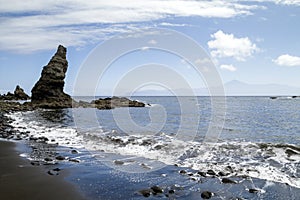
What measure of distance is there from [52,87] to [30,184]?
59.8 metres

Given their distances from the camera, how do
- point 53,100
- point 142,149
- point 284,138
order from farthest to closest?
point 53,100 → point 284,138 → point 142,149

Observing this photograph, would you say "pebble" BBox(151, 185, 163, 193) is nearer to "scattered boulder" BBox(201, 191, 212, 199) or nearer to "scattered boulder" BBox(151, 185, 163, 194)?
"scattered boulder" BBox(151, 185, 163, 194)

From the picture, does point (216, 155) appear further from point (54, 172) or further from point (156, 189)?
point (54, 172)

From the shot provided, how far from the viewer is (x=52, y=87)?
214ft

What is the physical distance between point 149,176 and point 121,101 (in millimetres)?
73242

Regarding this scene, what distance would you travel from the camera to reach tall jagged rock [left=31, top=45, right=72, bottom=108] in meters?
64.4

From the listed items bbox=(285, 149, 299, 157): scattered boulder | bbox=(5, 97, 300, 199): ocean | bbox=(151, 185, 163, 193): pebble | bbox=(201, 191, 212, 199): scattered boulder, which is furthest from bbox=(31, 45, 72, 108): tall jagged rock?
bbox=(201, 191, 212, 199): scattered boulder

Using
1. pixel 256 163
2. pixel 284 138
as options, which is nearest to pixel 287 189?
pixel 256 163

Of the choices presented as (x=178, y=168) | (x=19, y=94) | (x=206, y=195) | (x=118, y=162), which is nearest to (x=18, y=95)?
(x=19, y=94)

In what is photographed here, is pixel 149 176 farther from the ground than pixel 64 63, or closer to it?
closer to it

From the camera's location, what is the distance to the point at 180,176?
1028 centimetres

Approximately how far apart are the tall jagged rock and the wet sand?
5316 cm

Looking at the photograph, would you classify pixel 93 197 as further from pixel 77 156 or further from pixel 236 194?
pixel 77 156

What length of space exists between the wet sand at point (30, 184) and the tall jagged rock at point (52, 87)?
5316cm
